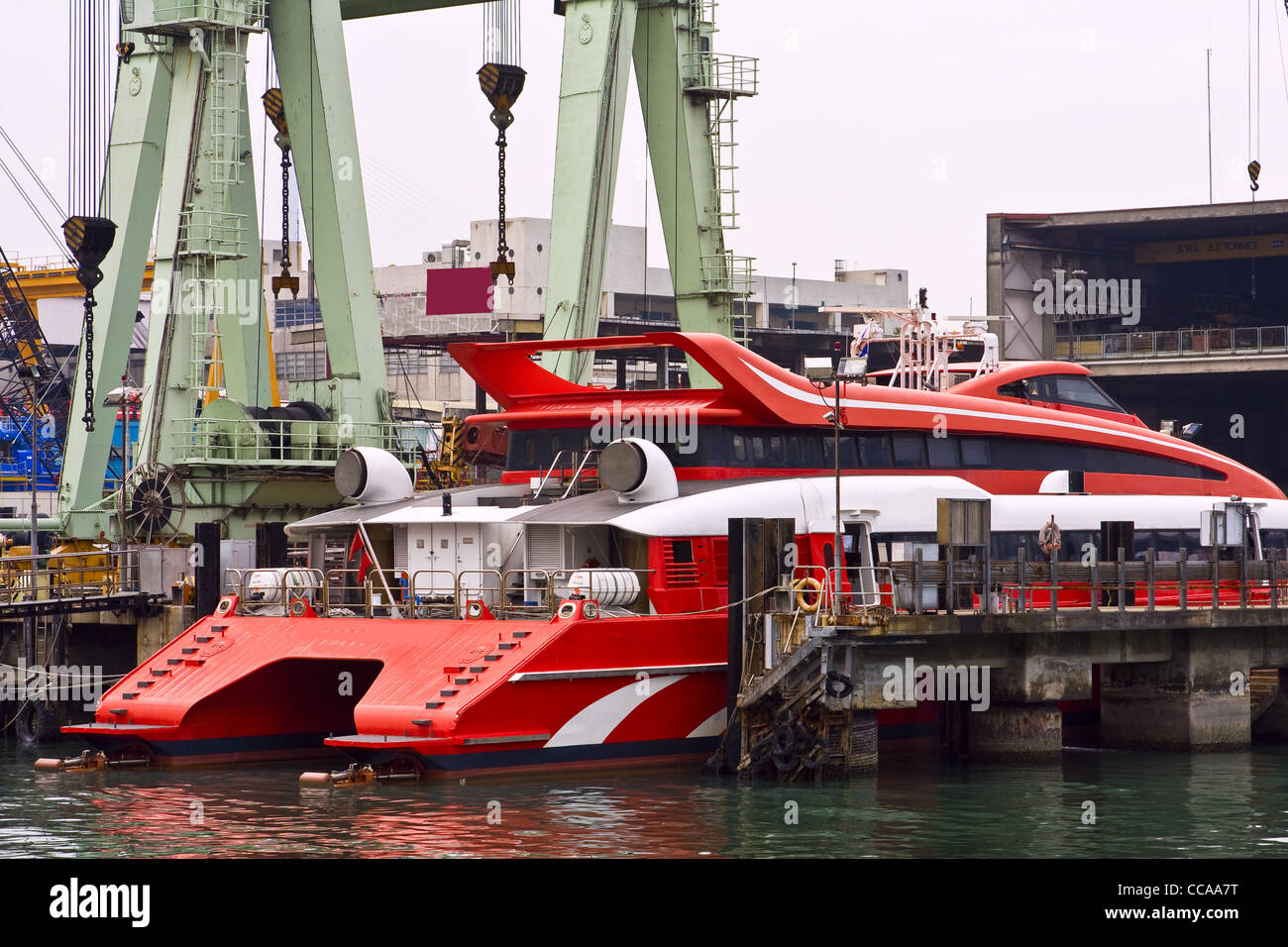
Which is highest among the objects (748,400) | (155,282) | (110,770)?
(155,282)

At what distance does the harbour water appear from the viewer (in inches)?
755

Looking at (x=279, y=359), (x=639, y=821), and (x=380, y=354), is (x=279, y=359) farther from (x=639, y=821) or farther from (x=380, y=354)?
(x=639, y=821)

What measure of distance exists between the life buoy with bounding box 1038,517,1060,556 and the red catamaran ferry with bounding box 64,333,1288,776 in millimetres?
602

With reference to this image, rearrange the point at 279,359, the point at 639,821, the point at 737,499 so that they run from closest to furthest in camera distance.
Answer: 1. the point at 639,821
2. the point at 737,499
3. the point at 279,359

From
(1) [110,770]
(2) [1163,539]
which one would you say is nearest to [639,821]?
Answer: (1) [110,770]

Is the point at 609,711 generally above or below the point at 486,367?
Answer: below

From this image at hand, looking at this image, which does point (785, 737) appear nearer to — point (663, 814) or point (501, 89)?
point (663, 814)

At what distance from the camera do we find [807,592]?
23625 mm

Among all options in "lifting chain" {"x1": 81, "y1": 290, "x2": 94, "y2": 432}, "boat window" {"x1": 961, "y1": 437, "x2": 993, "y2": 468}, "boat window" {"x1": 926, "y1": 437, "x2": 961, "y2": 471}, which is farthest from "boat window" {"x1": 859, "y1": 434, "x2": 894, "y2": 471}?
"lifting chain" {"x1": 81, "y1": 290, "x2": 94, "y2": 432}

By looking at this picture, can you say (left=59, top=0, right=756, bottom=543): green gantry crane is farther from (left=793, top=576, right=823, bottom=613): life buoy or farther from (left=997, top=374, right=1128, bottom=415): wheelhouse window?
(left=793, top=576, right=823, bottom=613): life buoy

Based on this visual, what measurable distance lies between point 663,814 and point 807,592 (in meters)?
3.93

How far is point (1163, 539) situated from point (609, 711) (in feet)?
36.7

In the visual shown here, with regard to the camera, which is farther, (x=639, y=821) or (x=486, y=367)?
(x=486, y=367)

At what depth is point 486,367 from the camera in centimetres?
2877
